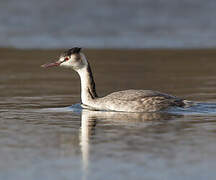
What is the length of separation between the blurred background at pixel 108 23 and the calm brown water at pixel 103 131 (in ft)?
21.1

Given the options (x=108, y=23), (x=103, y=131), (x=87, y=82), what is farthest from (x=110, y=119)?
(x=108, y=23)

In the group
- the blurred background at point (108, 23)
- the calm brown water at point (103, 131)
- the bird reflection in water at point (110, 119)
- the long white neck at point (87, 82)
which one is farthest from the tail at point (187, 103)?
the blurred background at point (108, 23)

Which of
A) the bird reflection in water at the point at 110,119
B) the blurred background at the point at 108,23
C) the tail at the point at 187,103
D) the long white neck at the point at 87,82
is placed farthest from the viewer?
the blurred background at the point at 108,23

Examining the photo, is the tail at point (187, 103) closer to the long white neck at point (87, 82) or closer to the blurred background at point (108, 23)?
the long white neck at point (87, 82)

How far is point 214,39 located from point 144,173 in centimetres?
2018

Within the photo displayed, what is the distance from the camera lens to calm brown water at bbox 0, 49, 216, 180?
9.59 m

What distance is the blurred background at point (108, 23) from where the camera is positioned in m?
28.4

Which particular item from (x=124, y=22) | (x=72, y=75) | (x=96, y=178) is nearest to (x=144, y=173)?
(x=96, y=178)

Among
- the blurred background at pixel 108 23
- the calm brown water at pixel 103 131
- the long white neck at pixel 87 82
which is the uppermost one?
the blurred background at pixel 108 23

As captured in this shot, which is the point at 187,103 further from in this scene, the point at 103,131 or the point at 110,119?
the point at 103,131

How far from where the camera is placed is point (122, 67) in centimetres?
2225

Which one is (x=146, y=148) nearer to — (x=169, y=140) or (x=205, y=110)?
(x=169, y=140)

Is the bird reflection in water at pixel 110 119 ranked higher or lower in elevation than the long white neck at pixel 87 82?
lower

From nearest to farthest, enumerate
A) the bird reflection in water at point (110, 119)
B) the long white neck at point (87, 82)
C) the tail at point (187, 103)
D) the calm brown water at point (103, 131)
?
the calm brown water at point (103, 131)
the bird reflection in water at point (110, 119)
the tail at point (187, 103)
the long white neck at point (87, 82)
